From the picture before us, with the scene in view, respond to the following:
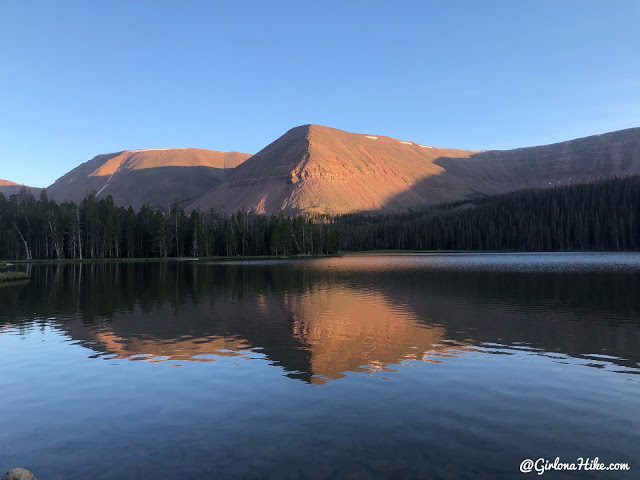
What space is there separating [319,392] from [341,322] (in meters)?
14.1

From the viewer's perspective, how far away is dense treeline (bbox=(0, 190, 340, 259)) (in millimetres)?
129750

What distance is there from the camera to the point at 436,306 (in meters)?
36.6

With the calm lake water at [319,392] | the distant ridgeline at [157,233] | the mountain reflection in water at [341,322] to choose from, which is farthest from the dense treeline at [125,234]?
the calm lake water at [319,392]

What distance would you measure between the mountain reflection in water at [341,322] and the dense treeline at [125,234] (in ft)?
290

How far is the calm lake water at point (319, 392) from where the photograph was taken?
11.0 m

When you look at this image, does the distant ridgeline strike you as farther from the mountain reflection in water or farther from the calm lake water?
the calm lake water

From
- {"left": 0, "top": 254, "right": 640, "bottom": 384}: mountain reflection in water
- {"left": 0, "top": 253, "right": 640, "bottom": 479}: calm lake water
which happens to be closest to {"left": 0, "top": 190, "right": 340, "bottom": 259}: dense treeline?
{"left": 0, "top": 254, "right": 640, "bottom": 384}: mountain reflection in water

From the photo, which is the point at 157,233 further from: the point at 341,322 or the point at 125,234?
the point at 341,322

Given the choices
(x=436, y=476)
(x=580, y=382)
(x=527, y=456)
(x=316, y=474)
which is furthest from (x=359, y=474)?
(x=580, y=382)

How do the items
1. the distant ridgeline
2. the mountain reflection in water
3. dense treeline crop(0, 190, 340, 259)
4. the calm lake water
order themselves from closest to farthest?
the calm lake water → the mountain reflection in water → dense treeline crop(0, 190, 340, 259) → the distant ridgeline

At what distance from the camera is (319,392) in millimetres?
15922

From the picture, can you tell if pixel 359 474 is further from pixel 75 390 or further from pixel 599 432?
pixel 75 390

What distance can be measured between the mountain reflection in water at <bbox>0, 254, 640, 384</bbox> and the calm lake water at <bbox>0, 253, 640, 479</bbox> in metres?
0.20

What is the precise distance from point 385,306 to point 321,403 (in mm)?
22799
